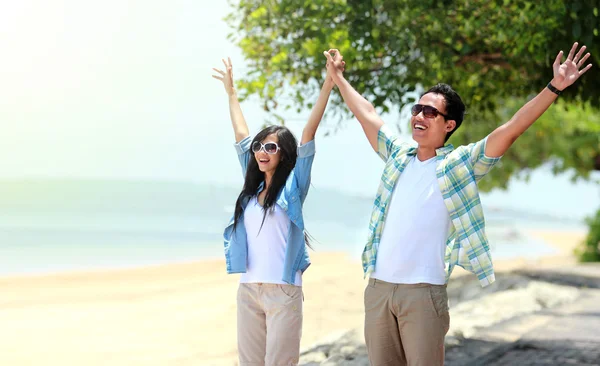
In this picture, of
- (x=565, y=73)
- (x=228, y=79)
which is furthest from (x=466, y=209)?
(x=228, y=79)

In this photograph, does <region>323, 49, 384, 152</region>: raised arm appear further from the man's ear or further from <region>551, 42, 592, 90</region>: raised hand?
<region>551, 42, 592, 90</region>: raised hand

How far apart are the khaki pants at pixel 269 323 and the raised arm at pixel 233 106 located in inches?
38.1

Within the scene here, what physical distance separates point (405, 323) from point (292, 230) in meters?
0.88

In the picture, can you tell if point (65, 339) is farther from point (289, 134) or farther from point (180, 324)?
point (289, 134)

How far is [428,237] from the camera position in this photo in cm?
392

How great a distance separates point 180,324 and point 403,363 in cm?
1094

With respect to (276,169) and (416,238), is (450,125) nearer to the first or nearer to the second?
(416,238)

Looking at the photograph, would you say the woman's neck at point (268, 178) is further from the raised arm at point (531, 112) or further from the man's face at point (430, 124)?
the raised arm at point (531, 112)

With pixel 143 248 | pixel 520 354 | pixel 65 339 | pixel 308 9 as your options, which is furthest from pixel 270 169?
pixel 143 248

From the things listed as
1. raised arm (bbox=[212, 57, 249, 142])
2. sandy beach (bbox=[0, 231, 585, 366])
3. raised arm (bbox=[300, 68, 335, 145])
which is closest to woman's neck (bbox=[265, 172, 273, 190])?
raised arm (bbox=[300, 68, 335, 145])

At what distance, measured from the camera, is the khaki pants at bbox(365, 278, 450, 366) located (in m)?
Answer: 3.88

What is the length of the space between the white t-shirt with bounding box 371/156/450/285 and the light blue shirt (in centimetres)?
57

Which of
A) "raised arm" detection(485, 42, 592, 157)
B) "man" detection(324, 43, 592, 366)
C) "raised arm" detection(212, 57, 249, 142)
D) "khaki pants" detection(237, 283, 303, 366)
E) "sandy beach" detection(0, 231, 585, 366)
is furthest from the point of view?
"sandy beach" detection(0, 231, 585, 366)

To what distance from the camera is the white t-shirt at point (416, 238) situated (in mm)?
3908
